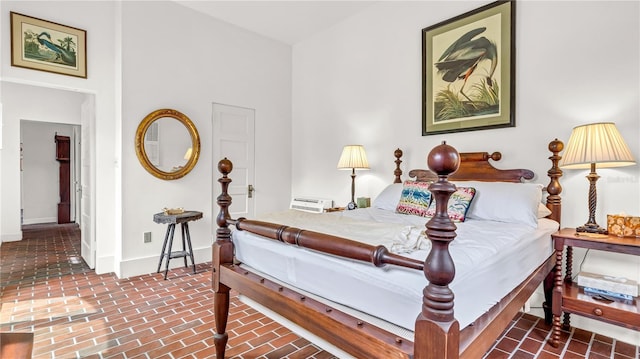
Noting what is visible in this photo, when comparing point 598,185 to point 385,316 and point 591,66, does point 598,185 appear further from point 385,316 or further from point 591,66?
point 385,316

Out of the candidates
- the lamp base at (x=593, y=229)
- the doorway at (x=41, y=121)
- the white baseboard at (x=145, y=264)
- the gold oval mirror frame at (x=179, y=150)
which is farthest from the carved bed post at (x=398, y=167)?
the doorway at (x=41, y=121)

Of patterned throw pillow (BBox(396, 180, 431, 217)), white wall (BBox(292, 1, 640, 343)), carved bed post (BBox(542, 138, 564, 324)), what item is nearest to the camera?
white wall (BBox(292, 1, 640, 343))

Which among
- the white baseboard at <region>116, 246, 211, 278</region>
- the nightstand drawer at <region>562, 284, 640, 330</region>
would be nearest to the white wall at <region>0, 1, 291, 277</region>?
the white baseboard at <region>116, 246, 211, 278</region>

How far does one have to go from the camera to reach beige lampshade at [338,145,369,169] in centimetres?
369

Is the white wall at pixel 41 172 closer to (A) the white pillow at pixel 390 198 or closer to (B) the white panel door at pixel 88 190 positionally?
(B) the white panel door at pixel 88 190

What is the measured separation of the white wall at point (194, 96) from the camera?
357 cm

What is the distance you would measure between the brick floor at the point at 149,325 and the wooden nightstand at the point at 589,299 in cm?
27

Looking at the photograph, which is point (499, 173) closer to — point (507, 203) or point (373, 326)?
point (507, 203)

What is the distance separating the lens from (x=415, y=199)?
2697 mm

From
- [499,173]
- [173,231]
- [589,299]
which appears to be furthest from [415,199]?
[173,231]

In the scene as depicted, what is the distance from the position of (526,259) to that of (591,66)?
1.68 m

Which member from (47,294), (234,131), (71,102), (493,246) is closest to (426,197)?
(493,246)

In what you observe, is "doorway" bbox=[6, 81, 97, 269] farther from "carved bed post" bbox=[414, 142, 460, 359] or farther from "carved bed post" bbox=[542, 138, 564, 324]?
"carved bed post" bbox=[542, 138, 564, 324]

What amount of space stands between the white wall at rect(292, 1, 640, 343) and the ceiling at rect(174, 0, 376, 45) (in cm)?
18
